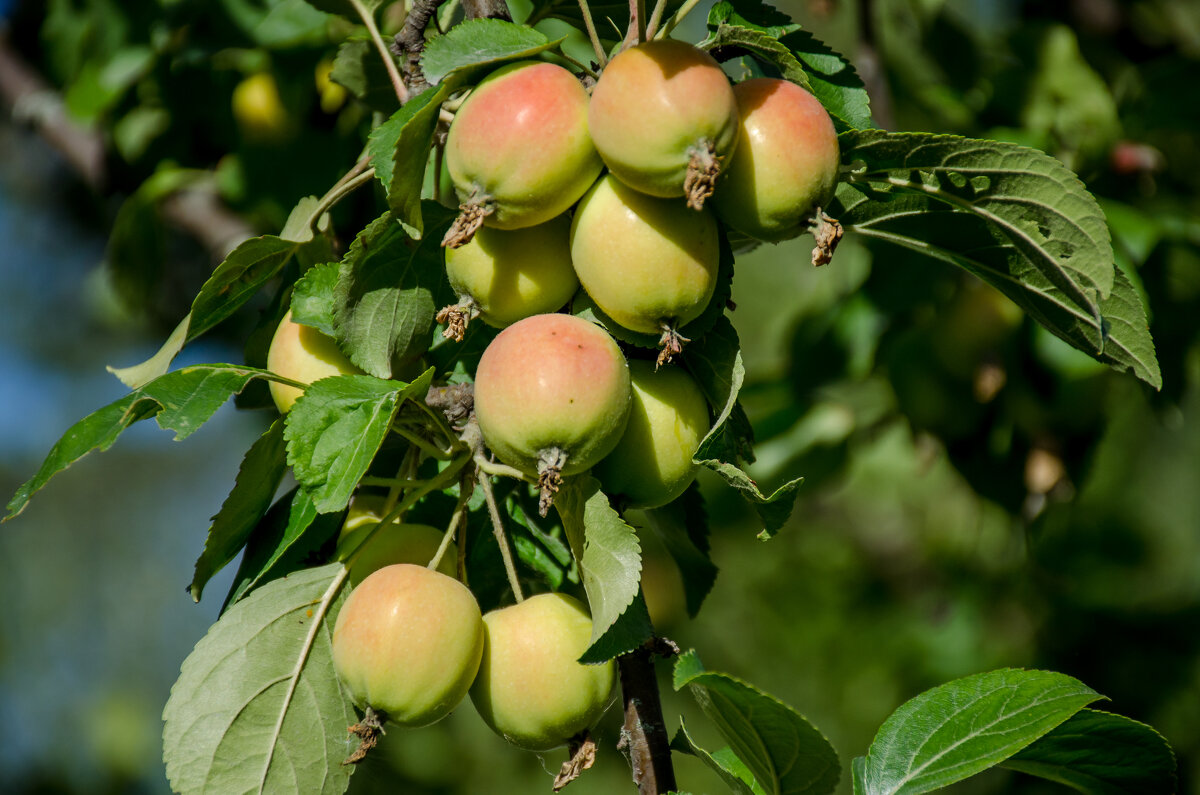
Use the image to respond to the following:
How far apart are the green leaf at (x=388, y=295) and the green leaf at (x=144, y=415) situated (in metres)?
0.14

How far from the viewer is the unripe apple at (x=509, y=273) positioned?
35.0 inches

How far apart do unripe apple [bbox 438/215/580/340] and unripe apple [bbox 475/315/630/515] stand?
0.03 meters

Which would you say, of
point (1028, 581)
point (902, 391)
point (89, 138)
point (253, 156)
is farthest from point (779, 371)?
point (89, 138)

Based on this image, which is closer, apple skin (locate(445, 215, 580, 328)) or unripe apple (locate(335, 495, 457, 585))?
apple skin (locate(445, 215, 580, 328))

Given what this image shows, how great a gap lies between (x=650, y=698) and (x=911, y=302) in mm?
1182

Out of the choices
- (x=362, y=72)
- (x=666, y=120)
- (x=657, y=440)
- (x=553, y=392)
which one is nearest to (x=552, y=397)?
(x=553, y=392)

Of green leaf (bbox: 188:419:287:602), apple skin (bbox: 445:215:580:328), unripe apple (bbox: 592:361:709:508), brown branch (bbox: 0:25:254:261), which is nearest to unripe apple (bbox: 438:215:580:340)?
apple skin (bbox: 445:215:580:328)

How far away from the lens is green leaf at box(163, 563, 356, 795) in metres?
0.95

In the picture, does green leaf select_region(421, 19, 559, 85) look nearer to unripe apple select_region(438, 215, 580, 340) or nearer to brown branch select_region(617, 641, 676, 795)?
unripe apple select_region(438, 215, 580, 340)

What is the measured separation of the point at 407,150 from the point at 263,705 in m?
0.54

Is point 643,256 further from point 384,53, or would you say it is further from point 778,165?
point 384,53

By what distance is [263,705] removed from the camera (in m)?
0.97

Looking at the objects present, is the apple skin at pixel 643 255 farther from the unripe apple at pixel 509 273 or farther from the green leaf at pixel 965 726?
the green leaf at pixel 965 726

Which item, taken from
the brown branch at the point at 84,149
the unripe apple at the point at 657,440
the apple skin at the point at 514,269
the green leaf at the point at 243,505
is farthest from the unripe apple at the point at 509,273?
the brown branch at the point at 84,149
